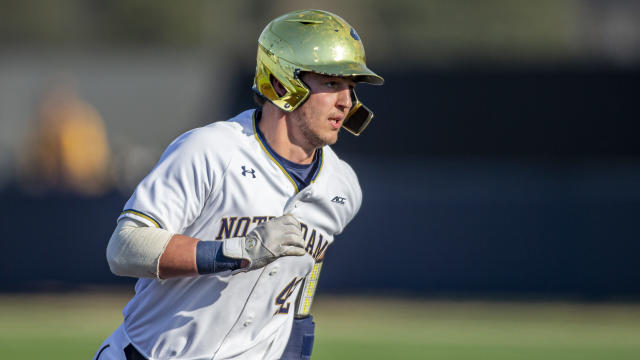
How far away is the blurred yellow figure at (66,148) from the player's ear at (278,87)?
14165 mm

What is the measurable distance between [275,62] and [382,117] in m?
12.8

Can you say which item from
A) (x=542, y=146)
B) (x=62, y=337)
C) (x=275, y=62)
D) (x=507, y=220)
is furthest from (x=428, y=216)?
(x=275, y=62)

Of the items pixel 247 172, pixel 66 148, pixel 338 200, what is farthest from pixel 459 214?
pixel 247 172

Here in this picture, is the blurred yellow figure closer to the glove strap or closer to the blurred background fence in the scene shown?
the blurred background fence

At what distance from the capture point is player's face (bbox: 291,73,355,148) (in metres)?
4.95

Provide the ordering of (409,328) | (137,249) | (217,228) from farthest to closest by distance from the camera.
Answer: (409,328), (217,228), (137,249)

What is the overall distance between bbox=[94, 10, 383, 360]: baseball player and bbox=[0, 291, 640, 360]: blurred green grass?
6.32m

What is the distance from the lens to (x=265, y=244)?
14.6 feet

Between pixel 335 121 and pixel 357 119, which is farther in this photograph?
pixel 357 119

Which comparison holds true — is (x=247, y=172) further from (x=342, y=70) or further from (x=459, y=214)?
(x=459, y=214)

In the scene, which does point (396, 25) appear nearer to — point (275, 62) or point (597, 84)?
point (597, 84)

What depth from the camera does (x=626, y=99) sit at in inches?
689

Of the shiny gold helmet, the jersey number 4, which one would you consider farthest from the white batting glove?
the shiny gold helmet

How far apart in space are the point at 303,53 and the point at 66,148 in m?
16.1
